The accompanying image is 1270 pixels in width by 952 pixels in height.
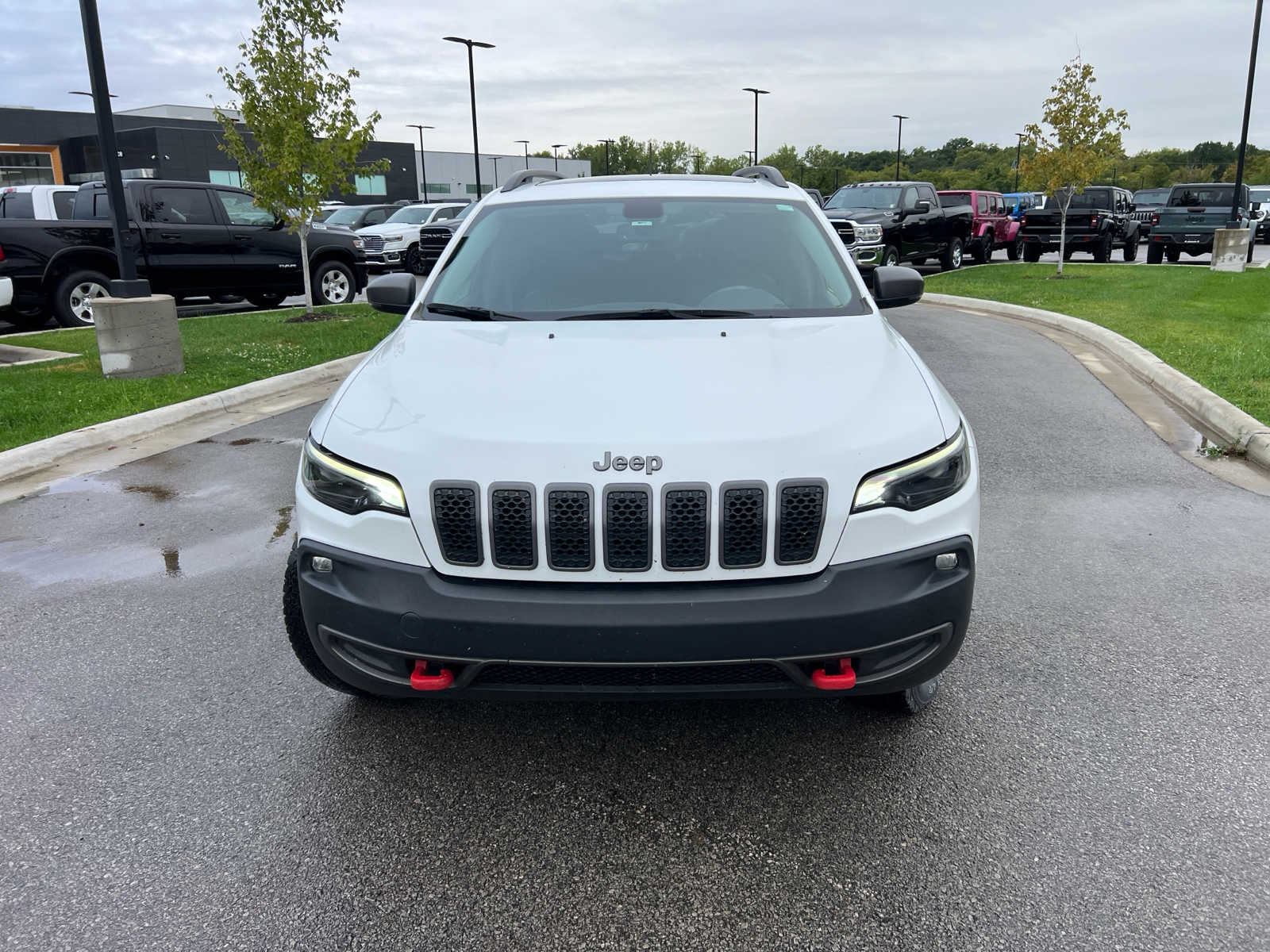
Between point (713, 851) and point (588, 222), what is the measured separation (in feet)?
8.49

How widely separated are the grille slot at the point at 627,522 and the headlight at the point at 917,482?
529 millimetres

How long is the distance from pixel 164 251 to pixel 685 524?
1276 centimetres

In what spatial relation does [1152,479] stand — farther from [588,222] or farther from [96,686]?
[96,686]

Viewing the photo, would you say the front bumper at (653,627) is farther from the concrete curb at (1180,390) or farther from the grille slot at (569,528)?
the concrete curb at (1180,390)

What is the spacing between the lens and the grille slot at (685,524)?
2.46m

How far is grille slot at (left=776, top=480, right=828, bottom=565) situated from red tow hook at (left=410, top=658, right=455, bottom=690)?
901mm

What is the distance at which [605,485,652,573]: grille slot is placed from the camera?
2.46 metres

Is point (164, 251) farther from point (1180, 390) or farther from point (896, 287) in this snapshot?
point (1180, 390)

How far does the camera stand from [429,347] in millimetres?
3285

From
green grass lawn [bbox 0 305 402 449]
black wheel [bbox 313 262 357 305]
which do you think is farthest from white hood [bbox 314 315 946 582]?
black wheel [bbox 313 262 357 305]

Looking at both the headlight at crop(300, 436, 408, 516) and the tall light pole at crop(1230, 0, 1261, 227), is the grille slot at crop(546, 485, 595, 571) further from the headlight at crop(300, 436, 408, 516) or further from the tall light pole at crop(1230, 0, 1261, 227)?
the tall light pole at crop(1230, 0, 1261, 227)

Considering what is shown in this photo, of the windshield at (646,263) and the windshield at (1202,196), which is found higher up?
the windshield at (1202,196)

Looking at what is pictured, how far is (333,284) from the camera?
15.8 meters

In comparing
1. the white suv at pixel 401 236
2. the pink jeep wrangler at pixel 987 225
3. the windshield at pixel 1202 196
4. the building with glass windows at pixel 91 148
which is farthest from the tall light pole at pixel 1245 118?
the building with glass windows at pixel 91 148
